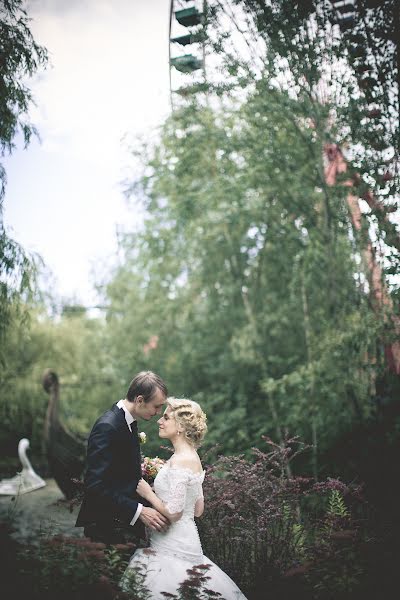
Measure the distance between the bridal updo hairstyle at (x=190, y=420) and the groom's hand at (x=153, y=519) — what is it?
1.49ft

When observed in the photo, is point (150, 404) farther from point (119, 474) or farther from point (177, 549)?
point (177, 549)

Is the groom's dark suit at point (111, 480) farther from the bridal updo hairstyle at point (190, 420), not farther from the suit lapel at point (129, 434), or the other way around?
the bridal updo hairstyle at point (190, 420)

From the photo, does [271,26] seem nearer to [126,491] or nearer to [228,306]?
[126,491]

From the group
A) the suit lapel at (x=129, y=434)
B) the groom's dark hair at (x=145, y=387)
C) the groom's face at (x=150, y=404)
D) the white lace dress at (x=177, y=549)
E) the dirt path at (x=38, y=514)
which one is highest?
the groom's dark hair at (x=145, y=387)

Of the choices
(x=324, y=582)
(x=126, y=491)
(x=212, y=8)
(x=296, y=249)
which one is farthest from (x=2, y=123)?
(x=296, y=249)

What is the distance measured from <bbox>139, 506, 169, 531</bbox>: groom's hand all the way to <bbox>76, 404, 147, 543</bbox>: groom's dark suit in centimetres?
6

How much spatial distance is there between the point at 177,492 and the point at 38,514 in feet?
13.1

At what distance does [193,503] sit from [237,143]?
6.17 metres

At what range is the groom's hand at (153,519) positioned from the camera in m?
2.80

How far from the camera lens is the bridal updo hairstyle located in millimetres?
3002

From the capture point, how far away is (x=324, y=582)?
2.55 metres

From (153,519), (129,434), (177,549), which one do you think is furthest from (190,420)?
(177,549)

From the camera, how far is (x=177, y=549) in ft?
9.26

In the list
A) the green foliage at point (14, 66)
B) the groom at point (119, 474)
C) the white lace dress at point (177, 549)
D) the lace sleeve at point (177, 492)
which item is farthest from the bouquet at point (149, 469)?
the green foliage at point (14, 66)
